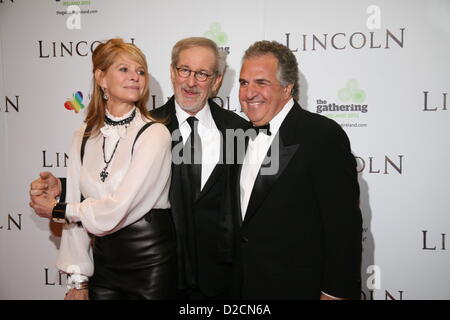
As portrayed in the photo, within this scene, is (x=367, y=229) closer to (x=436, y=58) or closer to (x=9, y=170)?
(x=436, y=58)

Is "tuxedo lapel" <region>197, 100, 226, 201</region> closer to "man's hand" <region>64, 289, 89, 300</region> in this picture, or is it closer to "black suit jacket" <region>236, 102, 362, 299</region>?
"black suit jacket" <region>236, 102, 362, 299</region>

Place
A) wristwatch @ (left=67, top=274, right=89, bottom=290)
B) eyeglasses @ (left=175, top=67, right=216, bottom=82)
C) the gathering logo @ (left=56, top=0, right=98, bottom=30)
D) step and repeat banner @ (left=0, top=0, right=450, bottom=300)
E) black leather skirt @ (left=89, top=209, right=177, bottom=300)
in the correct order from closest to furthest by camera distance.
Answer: black leather skirt @ (left=89, top=209, right=177, bottom=300) < wristwatch @ (left=67, top=274, right=89, bottom=290) < eyeglasses @ (left=175, top=67, right=216, bottom=82) < step and repeat banner @ (left=0, top=0, right=450, bottom=300) < the gathering logo @ (left=56, top=0, right=98, bottom=30)

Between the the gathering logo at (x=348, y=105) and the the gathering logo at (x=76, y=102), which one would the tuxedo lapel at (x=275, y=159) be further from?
the the gathering logo at (x=76, y=102)

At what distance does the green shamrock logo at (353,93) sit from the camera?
2930 mm

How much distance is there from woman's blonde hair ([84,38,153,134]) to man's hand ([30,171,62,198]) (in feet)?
1.14

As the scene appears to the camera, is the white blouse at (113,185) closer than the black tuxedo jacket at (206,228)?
Yes

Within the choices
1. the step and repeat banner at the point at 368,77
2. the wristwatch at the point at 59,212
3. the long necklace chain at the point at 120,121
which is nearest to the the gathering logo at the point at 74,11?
the step and repeat banner at the point at 368,77

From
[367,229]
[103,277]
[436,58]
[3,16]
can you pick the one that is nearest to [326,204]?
[103,277]

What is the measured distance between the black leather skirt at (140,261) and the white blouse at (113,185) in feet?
0.20

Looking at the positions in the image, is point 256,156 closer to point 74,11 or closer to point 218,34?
point 218,34

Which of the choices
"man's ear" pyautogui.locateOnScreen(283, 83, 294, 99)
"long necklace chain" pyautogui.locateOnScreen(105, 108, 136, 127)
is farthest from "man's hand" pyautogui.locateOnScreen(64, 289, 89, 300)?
"man's ear" pyautogui.locateOnScreen(283, 83, 294, 99)

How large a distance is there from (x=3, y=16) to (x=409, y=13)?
327cm

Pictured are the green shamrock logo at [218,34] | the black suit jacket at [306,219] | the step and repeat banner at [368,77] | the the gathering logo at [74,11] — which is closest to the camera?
the black suit jacket at [306,219]

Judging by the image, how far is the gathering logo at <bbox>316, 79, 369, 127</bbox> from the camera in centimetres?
293
